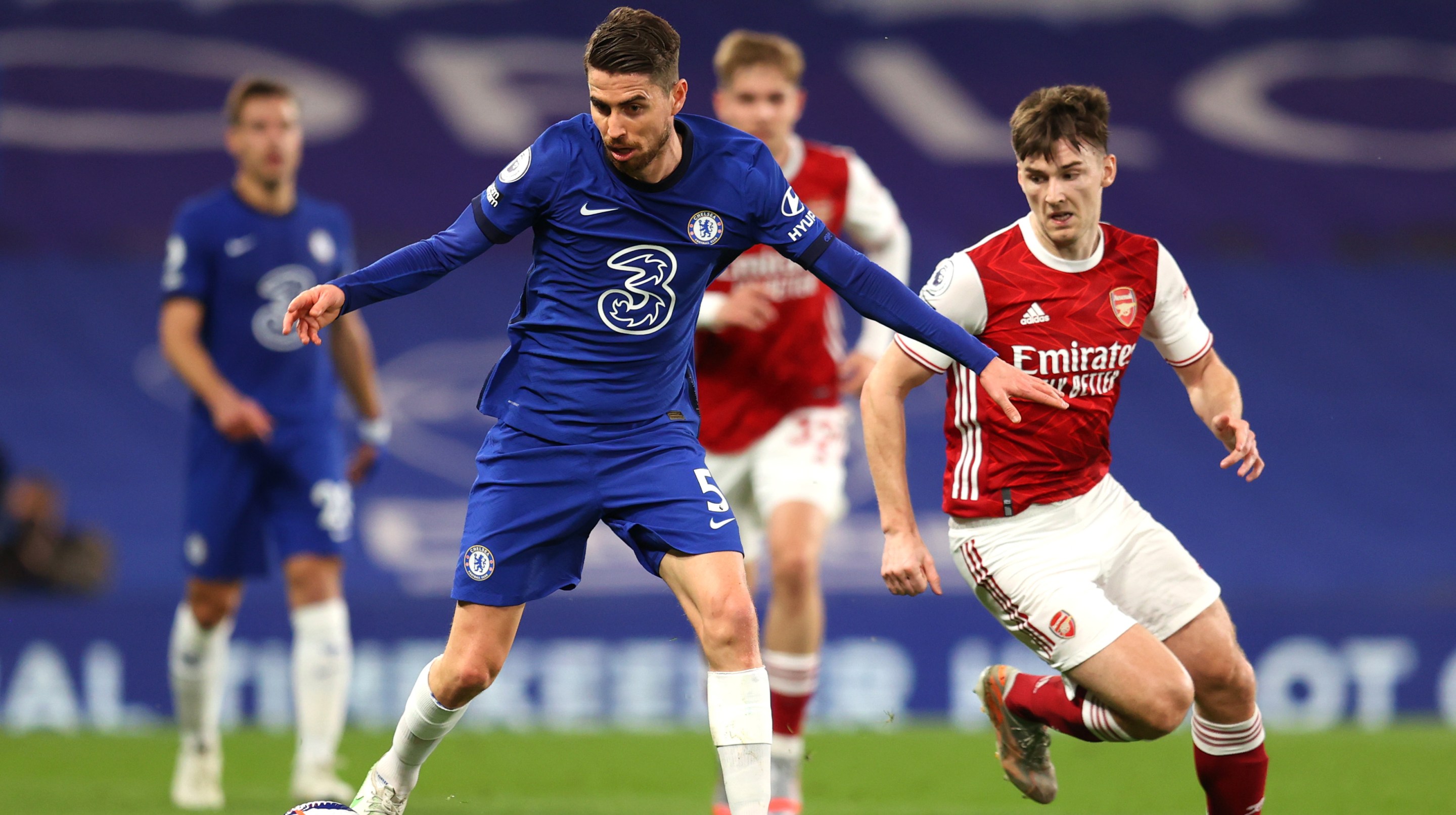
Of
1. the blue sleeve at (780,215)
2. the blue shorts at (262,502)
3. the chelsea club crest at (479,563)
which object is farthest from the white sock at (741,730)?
the blue shorts at (262,502)

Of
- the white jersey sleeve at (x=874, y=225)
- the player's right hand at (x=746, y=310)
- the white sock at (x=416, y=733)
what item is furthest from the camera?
the white jersey sleeve at (x=874, y=225)

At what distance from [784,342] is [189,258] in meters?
2.46

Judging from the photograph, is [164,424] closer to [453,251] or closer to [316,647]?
[316,647]

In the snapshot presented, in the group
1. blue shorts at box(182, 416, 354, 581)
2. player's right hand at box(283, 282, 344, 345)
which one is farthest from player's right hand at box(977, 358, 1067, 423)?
blue shorts at box(182, 416, 354, 581)

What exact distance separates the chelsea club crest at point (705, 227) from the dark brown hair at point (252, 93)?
2.97m

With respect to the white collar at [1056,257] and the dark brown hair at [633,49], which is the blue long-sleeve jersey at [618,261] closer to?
the dark brown hair at [633,49]

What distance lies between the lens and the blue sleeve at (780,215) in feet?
13.9

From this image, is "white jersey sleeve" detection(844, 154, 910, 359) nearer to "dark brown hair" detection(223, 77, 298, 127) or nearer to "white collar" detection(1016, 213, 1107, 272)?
"white collar" detection(1016, 213, 1107, 272)

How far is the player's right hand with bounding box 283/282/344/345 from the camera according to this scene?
3.93 metres

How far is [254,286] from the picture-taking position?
262 inches

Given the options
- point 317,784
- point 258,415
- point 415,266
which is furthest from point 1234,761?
point 258,415

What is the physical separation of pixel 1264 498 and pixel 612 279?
10.6 m

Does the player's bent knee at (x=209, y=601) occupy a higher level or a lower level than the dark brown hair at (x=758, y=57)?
lower

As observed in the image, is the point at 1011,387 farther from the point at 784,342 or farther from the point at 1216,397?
the point at 784,342
